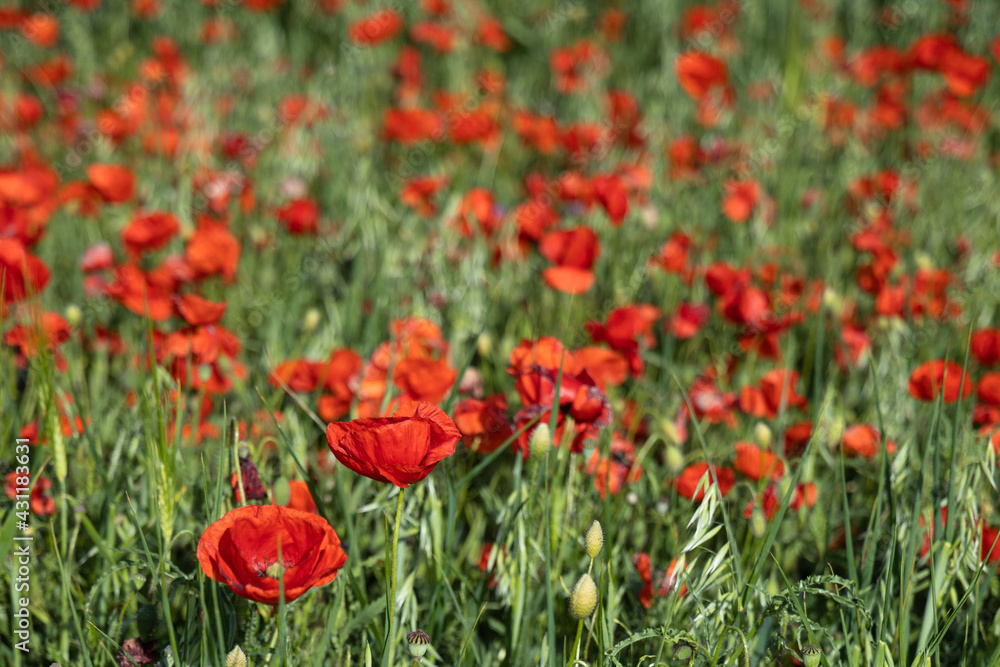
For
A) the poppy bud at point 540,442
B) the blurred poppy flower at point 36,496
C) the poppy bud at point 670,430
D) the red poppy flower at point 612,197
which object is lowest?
the blurred poppy flower at point 36,496

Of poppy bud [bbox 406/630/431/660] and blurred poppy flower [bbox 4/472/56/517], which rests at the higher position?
poppy bud [bbox 406/630/431/660]

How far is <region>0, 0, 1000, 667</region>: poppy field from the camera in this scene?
3.68 ft

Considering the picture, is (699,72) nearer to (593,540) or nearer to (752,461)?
(752,461)

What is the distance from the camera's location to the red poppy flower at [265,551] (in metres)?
0.90

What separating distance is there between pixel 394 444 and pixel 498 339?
1254 mm

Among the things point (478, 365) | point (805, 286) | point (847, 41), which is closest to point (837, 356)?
point (805, 286)

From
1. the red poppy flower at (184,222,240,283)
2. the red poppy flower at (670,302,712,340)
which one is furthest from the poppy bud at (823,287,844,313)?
the red poppy flower at (184,222,240,283)

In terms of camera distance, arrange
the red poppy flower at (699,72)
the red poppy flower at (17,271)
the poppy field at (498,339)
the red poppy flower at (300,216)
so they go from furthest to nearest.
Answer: the red poppy flower at (699,72)
the red poppy flower at (300,216)
the red poppy flower at (17,271)
the poppy field at (498,339)

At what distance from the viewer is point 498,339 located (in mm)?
2121

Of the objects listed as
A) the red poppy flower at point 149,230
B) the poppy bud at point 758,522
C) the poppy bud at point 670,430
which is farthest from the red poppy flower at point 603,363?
the red poppy flower at point 149,230

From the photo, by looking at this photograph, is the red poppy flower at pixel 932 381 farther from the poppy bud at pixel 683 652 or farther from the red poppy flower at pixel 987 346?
the poppy bud at pixel 683 652

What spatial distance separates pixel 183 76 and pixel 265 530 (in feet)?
9.48

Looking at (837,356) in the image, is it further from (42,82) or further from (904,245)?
(42,82)

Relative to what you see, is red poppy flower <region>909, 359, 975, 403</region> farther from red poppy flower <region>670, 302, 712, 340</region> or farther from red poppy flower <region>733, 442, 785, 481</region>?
red poppy flower <region>670, 302, 712, 340</region>
